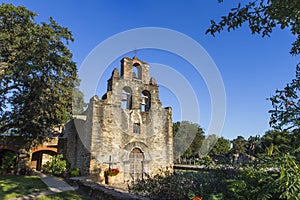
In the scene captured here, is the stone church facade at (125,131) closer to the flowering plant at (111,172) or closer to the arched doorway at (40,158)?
the flowering plant at (111,172)

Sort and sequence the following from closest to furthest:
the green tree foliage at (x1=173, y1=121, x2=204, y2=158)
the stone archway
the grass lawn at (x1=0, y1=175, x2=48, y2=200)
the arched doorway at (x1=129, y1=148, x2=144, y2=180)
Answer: the grass lawn at (x1=0, y1=175, x2=48, y2=200) < the arched doorway at (x1=129, y1=148, x2=144, y2=180) < the stone archway < the green tree foliage at (x1=173, y1=121, x2=204, y2=158)

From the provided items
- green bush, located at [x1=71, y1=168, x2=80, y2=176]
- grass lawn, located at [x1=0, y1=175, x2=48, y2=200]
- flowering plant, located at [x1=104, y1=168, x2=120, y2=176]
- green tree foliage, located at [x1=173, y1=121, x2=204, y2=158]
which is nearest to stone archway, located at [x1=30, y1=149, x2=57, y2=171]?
green bush, located at [x1=71, y1=168, x2=80, y2=176]

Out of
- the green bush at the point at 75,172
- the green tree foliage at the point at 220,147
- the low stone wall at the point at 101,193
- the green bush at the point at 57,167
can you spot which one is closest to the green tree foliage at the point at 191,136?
the green tree foliage at the point at 220,147

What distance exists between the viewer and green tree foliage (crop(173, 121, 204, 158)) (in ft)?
122

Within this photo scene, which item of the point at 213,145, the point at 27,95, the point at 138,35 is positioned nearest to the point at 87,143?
the point at 27,95

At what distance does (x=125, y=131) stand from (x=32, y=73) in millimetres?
6772

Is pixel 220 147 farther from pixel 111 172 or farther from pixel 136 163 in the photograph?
pixel 111 172

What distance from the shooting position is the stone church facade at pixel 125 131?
41.2 ft

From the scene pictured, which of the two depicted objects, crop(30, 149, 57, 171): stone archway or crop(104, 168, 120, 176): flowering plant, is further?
crop(30, 149, 57, 171): stone archway

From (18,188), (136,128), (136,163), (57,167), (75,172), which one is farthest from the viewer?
(136,128)

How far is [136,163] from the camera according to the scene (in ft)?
44.5

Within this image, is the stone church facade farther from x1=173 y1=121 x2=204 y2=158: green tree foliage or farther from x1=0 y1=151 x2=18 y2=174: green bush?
x1=173 y1=121 x2=204 y2=158: green tree foliage

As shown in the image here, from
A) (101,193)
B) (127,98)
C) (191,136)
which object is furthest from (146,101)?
(191,136)

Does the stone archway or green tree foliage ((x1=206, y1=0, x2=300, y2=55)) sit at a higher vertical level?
green tree foliage ((x1=206, y1=0, x2=300, y2=55))
